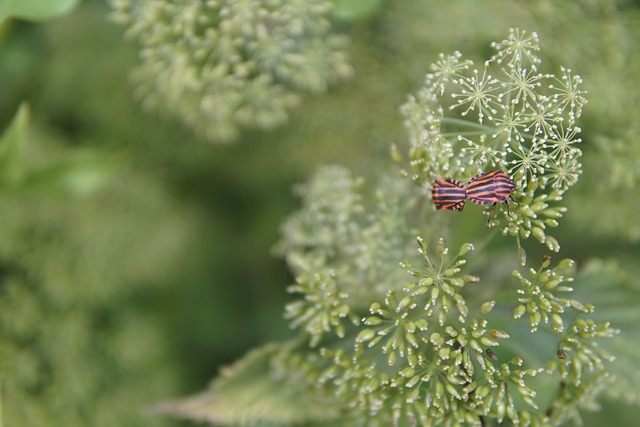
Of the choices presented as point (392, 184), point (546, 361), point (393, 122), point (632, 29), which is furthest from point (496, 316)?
point (632, 29)

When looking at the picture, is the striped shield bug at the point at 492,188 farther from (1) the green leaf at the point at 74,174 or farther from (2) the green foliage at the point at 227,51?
(1) the green leaf at the point at 74,174

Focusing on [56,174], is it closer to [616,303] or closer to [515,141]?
[515,141]

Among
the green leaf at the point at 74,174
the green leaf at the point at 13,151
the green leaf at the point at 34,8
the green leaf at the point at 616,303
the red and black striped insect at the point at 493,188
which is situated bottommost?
the green leaf at the point at 616,303

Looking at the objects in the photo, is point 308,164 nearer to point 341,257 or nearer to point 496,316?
point 341,257

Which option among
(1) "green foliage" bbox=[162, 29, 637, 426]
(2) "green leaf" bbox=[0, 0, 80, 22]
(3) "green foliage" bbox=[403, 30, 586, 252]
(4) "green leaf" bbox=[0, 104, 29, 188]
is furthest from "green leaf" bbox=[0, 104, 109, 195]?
(3) "green foliage" bbox=[403, 30, 586, 252]

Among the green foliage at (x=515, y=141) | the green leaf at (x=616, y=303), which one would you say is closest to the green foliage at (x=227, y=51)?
the green foliage at (x=515, y=141)

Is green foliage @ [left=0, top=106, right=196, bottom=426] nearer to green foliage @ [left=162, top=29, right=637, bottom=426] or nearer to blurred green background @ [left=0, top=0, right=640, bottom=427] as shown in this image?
blurred green background @ [left=0, top=0, right=640, bottom=427]

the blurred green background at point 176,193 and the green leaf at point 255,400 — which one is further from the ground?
the blurred green background at point 176,193
